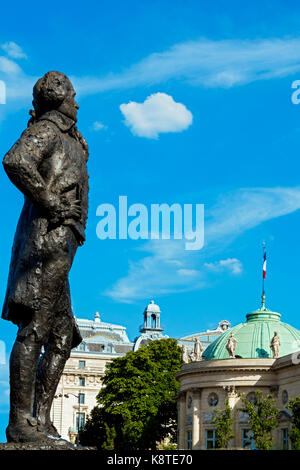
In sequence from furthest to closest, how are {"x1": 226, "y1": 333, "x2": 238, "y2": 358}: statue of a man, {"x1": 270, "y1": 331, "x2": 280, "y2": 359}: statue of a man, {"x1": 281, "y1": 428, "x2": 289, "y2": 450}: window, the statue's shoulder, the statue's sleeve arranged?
{"x1": 226, "y1": 333, "x2": 238, "y2": 358}: statue of a man, {"x1": 270, "y1": 331, "x2": 280, "y2": 359}: statue of a man, {"x1": 281, "y1": 428, "x2": 289, "y2": 450}: window, the statue's shoulder, the statue's sleeve

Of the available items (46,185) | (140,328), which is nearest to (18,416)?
(46,185)

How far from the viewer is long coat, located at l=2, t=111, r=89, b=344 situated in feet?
32.1

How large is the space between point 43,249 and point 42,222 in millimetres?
295

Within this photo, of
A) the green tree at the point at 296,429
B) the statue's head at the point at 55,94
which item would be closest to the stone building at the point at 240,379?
the green tree at the point at 296,429

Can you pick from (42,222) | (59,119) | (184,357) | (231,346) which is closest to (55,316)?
(42,222)

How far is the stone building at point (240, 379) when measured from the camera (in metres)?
73.8

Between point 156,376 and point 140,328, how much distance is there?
5411cm

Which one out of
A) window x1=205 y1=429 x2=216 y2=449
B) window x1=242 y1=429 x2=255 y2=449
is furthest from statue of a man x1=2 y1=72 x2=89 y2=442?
window x1=205 y1=429 x2=216 y2=449

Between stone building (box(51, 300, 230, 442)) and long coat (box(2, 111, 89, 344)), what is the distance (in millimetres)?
90472

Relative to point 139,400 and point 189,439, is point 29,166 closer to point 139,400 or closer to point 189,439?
point 139,400

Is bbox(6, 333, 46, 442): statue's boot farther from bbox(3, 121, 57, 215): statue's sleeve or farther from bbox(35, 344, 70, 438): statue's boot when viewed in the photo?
bbox(3, 121, 57, 215): statue's sleeve

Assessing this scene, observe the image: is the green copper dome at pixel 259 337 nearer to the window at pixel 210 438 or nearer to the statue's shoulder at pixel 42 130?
the window at pixel 210 438

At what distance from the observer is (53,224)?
9.99m

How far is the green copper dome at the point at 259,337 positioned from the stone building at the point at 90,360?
22787 millimetres
